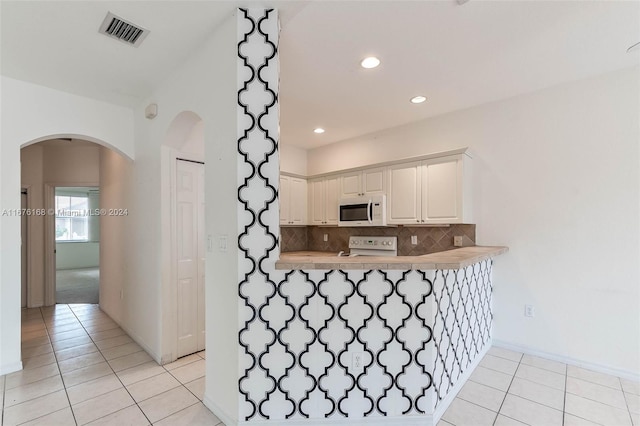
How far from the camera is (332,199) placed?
4371 mm

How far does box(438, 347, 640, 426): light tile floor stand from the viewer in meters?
1.92

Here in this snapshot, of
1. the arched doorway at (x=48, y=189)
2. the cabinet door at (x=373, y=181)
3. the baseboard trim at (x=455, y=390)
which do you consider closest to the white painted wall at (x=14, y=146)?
the arched doorway at (x=48, y=189)

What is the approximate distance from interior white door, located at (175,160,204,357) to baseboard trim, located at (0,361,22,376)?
1.28 metres

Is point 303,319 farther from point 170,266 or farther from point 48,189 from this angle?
point 48,189

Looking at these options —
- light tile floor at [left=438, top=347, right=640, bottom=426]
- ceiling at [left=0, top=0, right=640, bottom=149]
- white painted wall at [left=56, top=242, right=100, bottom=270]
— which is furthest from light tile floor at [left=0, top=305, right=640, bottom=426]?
white painted wall at [left=56, top=242, right=100, bottom=270]

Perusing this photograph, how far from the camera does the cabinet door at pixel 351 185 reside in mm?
4043

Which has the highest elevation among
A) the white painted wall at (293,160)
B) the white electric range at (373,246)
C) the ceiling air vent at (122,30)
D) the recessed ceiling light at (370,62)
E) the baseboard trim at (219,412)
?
the ceiling air vent at (122,30)

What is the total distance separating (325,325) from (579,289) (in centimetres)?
242

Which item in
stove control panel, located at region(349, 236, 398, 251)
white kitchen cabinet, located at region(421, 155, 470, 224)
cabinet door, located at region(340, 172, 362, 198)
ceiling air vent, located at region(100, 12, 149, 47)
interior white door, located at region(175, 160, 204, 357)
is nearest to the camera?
ceiling air vent, located at region(100, 12, 149, 47)

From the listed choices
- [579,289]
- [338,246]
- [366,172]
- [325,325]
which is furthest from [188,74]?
[579,289]

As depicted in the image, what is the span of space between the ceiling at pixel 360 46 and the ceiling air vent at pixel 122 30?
0.16ft

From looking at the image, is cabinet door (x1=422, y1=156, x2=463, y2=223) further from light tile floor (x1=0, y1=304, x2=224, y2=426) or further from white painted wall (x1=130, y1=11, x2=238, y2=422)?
light tile floor (x1=0, y1=304, x2=224, y2=426)

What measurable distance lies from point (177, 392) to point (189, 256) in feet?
3.81

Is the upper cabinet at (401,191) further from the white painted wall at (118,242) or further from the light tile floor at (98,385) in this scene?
the light tile floor at (98,385)
